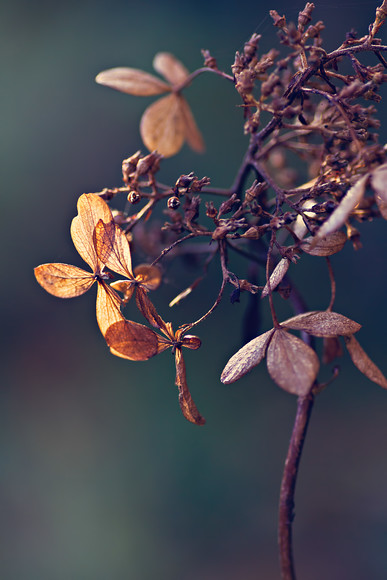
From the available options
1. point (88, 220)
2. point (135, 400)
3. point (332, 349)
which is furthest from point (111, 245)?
point (135, 400)

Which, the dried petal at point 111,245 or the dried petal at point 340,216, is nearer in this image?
the dried petal at point 340,216

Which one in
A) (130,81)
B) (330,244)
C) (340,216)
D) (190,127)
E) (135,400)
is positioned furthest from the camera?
(135,400)

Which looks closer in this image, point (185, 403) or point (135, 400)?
point (185, 403)

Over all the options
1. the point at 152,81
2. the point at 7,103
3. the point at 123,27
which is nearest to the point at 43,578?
the point at 152,81

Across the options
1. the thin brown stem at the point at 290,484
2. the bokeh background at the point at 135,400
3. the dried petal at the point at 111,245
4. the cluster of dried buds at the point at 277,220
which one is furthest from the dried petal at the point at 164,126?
the bokeh background at the point at 135,400

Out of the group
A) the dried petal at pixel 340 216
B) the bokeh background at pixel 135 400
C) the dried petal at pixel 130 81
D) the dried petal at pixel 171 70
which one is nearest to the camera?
the dried petal at pixel 340 216

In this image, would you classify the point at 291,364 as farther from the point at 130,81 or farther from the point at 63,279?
the point at 130,81

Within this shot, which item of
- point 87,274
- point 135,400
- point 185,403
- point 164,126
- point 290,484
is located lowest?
point 135,400

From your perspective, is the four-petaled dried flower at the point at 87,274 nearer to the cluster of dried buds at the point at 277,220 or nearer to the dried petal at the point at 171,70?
the cluster of dried buds at the point at 277,220
